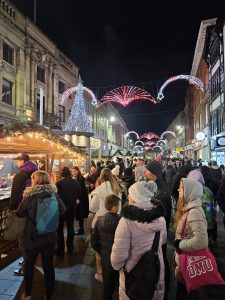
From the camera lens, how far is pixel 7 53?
2103 cm

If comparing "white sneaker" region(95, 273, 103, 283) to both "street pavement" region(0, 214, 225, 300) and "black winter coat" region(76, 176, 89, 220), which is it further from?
"black winter coat" region(76, 176, 89, 220)

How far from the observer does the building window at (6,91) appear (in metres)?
20.6

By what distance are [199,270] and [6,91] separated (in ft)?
66.7

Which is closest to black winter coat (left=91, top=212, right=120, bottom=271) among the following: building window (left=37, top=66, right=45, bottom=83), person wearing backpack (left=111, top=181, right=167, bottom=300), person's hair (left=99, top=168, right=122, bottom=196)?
person wearing backpack (left=111, top=181, right=167, bottom=300)

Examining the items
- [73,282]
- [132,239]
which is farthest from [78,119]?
[132,239]


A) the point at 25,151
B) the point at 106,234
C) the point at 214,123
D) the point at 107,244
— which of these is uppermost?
the point at 214,123

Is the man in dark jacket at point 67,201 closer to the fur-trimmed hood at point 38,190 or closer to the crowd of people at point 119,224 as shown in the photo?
the crowd of people at point 119,224

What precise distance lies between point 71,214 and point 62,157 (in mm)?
6403

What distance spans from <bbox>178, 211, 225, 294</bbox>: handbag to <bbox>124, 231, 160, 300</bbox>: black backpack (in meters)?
0.44

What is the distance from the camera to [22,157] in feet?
19.5

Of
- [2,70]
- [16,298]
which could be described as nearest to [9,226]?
[16,298]

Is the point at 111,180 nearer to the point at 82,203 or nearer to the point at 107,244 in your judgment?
the point at 107,244

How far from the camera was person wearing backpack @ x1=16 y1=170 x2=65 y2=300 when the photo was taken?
434 cm

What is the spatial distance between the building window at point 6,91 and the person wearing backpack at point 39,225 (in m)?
17.7
